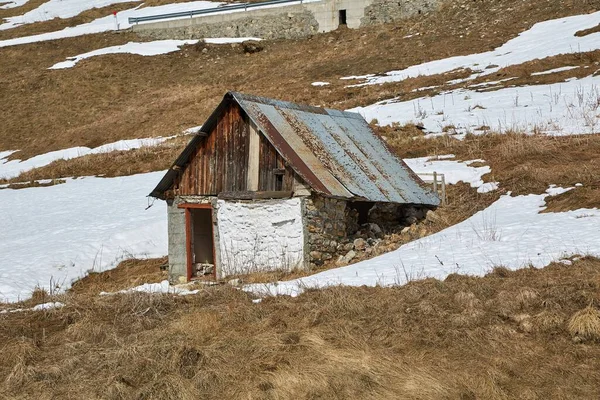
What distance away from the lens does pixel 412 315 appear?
969 cm

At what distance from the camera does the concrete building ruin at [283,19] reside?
50406 millimetres

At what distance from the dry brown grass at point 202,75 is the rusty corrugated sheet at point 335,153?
590 inches

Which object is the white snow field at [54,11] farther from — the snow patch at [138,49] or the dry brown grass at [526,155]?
the dry brown grass at [526,155]

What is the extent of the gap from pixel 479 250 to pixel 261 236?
5.14 m

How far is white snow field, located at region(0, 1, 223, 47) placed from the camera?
196 feet

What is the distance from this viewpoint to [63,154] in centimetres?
3756

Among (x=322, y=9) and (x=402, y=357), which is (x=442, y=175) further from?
(x=322, y=9)

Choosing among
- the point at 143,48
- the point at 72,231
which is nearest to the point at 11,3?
the point at 143,48

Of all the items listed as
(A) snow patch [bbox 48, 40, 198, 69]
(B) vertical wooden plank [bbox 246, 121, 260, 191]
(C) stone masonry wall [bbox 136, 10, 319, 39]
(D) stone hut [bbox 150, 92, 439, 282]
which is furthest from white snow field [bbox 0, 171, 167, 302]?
(C) stone masonry wall [bbox 136, 10, 319, 39]

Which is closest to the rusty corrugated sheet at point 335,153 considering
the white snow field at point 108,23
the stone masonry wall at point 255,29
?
the stone masonry wall at point 255,29

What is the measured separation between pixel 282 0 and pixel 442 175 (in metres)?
38.7

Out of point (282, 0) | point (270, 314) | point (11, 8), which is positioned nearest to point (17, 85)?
point (282, 0)

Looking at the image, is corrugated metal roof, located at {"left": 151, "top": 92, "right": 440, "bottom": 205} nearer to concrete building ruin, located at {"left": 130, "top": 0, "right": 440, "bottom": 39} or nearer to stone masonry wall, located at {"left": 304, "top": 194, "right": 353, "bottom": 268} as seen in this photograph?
stone masonry wall, located at {"left": 304, "top": 194, "right": 353, "bottom": 268}

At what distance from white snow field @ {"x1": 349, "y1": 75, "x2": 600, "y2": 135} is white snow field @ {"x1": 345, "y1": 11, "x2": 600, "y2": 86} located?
4.96 m
